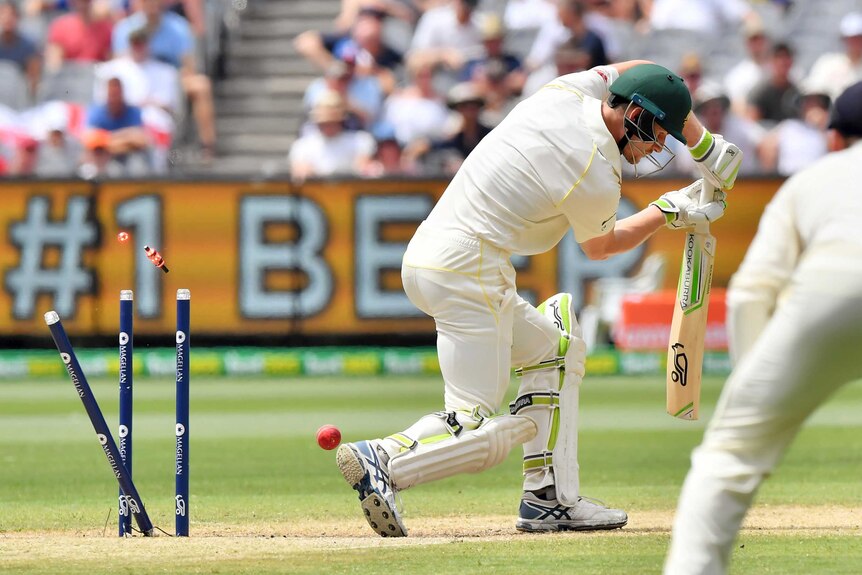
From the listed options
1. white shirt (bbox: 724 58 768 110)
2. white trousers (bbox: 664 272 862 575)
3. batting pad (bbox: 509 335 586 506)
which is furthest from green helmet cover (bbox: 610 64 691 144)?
white shirt (bbox: 724 58 768 110)

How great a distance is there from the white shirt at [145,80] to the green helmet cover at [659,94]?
10.2m

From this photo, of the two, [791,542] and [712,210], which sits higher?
[712,210]

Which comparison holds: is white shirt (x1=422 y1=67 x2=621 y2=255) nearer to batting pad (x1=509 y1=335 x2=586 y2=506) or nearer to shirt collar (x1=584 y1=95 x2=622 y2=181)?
shirt collar (x1=584 y1=95 x2=622 y2=181)

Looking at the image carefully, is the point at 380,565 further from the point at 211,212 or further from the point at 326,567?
the point at 211,212

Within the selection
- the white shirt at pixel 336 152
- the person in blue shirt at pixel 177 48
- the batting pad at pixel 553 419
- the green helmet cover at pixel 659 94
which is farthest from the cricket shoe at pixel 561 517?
the person in blue shirt at pixel 177 48

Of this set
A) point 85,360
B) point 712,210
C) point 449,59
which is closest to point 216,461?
point 712,210

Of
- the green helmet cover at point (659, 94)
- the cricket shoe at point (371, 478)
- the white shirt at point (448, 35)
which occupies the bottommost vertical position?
the cricket shoe at point (371, 478)

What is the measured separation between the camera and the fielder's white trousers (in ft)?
18.8

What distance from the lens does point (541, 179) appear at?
18.6 feet

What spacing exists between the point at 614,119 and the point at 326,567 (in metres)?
1.98

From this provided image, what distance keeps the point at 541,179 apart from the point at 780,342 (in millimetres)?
2012

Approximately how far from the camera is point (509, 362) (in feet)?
19.3

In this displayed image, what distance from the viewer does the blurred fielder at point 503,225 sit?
5.66 m

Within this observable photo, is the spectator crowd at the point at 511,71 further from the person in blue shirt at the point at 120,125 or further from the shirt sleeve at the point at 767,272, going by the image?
the shirt sleeve at the point at 767,272
